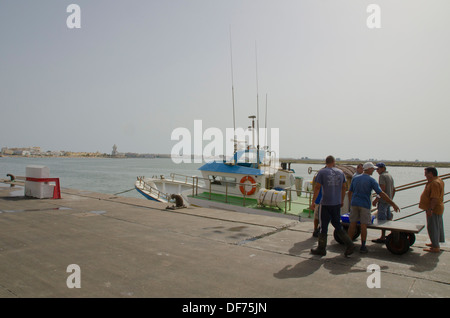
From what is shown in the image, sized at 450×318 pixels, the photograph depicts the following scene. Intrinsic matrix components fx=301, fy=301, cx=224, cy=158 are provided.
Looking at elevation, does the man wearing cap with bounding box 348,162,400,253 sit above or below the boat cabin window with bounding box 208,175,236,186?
above

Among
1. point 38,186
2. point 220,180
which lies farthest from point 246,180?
point 38,186

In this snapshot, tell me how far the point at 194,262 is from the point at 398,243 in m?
3.60

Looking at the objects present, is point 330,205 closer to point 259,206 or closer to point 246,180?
point 259,206

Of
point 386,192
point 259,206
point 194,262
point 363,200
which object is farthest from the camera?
point 259,206

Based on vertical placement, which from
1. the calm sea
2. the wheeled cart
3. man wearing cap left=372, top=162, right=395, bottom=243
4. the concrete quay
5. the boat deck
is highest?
man wearing cap left=372, top=162, right=395, bottom=243

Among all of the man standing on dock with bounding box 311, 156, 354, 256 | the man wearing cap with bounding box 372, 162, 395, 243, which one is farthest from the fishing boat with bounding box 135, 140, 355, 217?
the man standing on dock with bounding box 311, 156, 354, 256

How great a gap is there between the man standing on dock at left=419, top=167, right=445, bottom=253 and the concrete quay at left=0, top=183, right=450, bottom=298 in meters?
0.28

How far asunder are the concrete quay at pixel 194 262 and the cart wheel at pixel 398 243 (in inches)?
4.7

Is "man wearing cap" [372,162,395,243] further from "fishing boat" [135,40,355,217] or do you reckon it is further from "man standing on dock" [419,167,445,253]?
"fishing boat" [135,40,355,217]

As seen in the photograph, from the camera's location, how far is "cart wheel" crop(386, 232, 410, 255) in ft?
17.3

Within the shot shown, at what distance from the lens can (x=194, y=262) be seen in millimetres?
4770

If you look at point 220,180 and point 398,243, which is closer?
point 398,243

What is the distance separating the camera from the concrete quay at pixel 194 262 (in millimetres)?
3746
